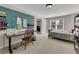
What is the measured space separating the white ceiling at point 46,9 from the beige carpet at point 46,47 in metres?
0.59

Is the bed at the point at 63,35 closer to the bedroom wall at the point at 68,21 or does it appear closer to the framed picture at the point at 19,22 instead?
the bedroom wall at the point at 68,21

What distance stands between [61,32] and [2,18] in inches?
63.9

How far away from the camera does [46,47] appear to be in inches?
102

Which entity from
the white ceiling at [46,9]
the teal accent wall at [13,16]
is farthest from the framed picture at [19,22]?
the white ceiling at [46,9]

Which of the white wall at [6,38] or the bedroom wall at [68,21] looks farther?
the white wall at [6,38]

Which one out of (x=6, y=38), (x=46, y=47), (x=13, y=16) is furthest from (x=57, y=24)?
(x=6, y=38)

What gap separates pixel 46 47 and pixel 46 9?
3.19 ft

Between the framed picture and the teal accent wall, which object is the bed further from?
the framed picture

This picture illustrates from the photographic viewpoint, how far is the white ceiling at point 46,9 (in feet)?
7.65

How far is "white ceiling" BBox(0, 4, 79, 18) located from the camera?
2332 mm

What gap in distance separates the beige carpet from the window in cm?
35

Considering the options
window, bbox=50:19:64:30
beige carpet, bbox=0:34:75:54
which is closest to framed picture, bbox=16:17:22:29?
beige carpet, bbox=0:34:75:54

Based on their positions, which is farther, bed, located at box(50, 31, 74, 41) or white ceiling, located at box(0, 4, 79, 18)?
bed, located at box(50, 31, 74, 41)

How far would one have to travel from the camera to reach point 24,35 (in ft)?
8.39
